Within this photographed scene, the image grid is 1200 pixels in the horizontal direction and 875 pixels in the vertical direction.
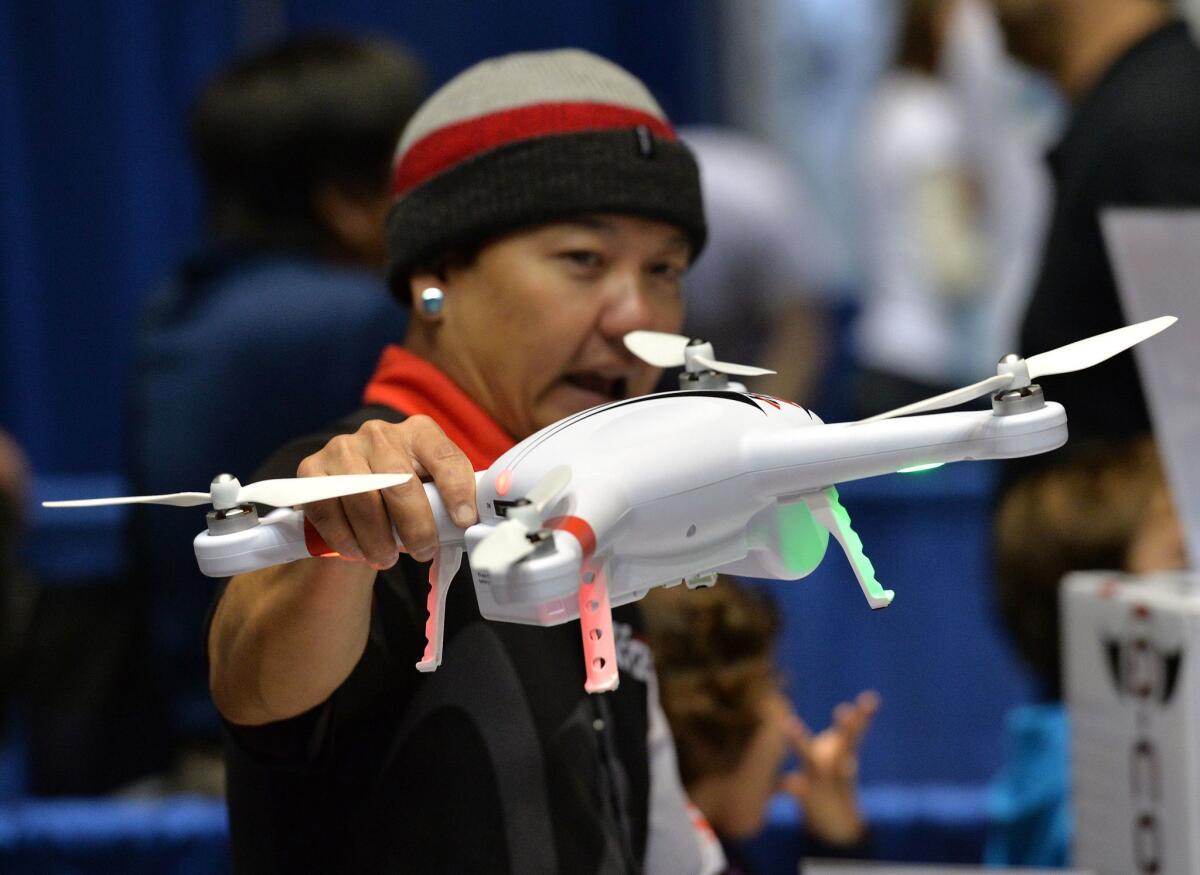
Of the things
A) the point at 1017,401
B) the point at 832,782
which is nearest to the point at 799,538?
the point at 1017,401

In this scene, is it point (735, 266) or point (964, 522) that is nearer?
point (735, 266)

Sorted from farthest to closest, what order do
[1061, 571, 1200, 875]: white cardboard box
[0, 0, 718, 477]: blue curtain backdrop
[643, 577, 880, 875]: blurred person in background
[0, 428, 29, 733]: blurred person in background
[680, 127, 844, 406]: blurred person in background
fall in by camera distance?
[0, 0, 718, 477]: blue curtain backdrop < [680, 127, 844, 406]: blurred person in background < [0, 428, 29, 733]: blurred person in background < [643, 577, 880, 875]: blurred person in background < [1061, 571, 1200, 875]: white cardboard box

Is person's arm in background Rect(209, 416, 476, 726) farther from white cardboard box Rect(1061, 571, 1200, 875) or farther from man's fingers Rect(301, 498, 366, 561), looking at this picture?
white cardboard box Rect(1061, 571, 1200, 875)

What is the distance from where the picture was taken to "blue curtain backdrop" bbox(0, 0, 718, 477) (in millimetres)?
3939

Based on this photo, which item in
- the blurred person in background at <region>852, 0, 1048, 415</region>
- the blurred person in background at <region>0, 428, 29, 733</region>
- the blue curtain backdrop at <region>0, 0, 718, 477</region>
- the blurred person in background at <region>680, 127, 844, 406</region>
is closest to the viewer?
the blurred person in background at <region>0, 428, 29, 733</region>

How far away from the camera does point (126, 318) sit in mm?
4047

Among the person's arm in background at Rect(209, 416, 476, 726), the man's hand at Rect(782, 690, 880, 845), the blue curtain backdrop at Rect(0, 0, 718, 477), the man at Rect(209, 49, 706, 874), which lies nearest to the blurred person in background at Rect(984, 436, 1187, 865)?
the man's hand at Rect(782, 690, 880, 845)

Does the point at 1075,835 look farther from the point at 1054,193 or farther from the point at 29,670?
the point at 29,670

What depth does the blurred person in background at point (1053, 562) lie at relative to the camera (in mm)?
1577

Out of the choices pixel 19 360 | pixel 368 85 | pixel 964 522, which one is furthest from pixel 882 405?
pixel 19 360

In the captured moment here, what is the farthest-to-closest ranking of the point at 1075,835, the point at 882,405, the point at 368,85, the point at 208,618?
the point at 882,405, the point at 368,85, the point at 1075,835, the point at 208,618

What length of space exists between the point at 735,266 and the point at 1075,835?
4.82ft

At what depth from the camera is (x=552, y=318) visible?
1.02 meters

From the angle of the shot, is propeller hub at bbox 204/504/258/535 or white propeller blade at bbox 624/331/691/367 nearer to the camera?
propeller hub at bbox 204/504/258/535
